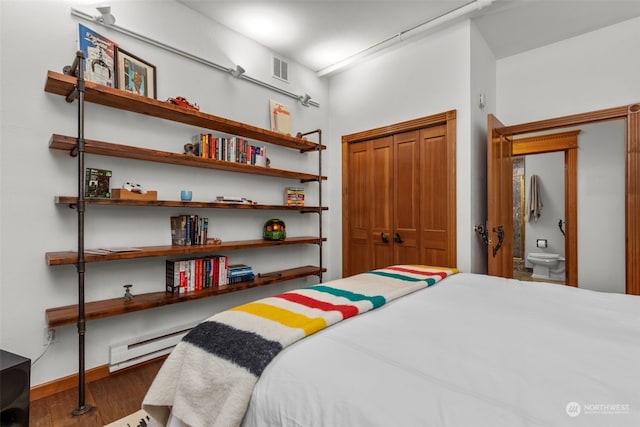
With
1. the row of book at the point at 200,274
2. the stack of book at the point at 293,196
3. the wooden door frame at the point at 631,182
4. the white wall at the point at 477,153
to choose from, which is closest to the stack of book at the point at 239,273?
the row of book at the point at 200,274

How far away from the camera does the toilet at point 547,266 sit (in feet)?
15.4

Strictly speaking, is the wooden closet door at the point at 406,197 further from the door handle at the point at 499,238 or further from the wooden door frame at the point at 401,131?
the door handle at the point at 499,238

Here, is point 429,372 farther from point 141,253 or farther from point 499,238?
point 499,238

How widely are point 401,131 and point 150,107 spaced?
90.5 inches

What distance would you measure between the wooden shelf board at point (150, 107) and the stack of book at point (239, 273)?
3.96 feet

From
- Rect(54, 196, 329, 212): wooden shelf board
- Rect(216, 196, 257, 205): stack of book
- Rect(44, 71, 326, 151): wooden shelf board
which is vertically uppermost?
Rect(44, 71, 326, 151): wooden shelf board

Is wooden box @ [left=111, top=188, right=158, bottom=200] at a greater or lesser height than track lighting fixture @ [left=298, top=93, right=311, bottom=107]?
lesser

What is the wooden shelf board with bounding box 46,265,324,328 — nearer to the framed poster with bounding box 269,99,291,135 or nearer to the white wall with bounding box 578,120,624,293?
the framed poster with bounding box 269,99,291,135

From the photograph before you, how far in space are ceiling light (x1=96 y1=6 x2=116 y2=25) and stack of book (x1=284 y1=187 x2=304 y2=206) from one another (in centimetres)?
190

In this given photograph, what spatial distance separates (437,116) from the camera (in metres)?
2.94

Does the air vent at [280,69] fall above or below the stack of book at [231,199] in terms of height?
above

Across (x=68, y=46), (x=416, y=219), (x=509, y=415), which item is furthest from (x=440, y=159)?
(x=68, y=46)

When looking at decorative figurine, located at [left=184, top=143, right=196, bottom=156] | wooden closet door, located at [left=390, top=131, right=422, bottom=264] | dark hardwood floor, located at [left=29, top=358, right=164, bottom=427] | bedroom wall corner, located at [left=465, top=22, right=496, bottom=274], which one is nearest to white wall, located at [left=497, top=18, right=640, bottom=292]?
bedroom wall corner, located at [left=465, top=22, right=496, bottom=274]

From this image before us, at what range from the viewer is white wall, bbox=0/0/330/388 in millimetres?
1834
